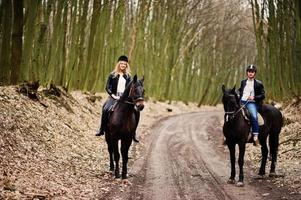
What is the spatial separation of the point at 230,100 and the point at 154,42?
26172 mm

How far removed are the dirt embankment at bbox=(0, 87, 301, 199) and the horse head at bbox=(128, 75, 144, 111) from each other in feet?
5.62

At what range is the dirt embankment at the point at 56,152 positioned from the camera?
8086 mm

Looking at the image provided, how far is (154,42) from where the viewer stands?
1410 inches

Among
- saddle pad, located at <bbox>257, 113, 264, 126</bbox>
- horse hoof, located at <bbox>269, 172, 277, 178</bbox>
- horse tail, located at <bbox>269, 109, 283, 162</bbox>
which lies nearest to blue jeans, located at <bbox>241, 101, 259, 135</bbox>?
saddle pad, located at <bbox>257, 113, 264, 126</bbox>

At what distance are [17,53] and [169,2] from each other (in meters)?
23.1

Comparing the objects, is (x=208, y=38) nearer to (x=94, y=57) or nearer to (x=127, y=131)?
(x=94, y=57)

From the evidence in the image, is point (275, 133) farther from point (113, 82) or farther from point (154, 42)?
point (154, 42)

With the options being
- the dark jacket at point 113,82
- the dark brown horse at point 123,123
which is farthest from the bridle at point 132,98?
the dark jacket at point 113,82

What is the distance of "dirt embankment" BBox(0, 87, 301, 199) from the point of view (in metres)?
8.09

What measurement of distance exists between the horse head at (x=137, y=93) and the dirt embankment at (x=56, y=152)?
1.71 metres

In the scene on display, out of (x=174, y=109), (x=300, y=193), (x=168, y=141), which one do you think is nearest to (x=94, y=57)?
(x=168, y=141)

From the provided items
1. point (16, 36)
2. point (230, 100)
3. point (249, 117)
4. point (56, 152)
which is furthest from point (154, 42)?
point (230, 100)

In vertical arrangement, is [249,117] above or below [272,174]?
above

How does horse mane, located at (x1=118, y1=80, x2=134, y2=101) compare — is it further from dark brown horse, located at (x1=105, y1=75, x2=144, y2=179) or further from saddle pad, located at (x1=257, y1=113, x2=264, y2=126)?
saddle pad, located at (x1=257, y1=113, x2=264, y2=126)
